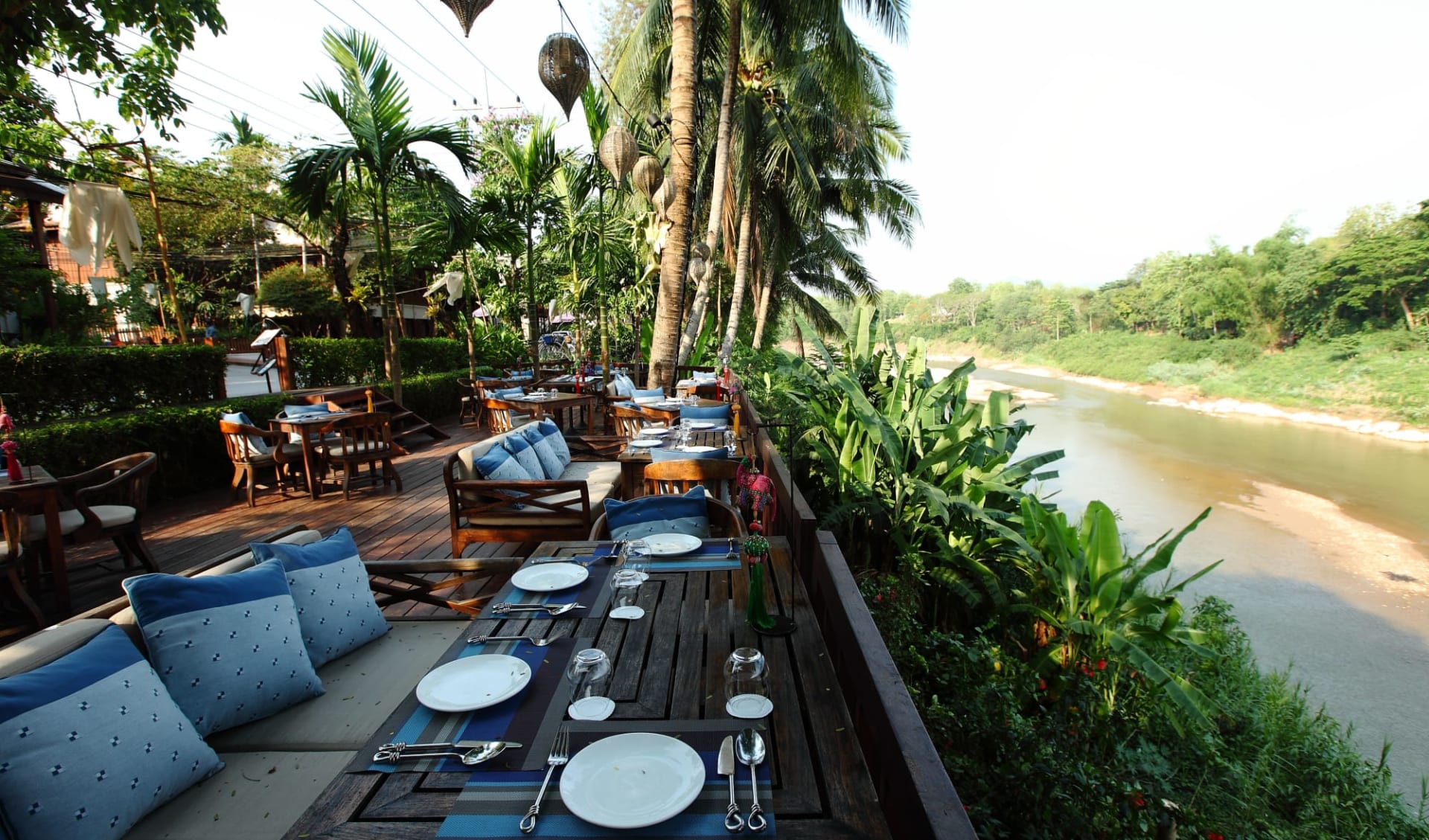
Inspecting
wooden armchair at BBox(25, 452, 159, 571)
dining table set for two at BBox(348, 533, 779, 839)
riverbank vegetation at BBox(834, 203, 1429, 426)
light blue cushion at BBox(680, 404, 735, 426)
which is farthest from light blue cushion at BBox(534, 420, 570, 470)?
riverbank vegetation at BBox(834, 203, 1429, 426)

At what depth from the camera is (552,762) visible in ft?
3.83

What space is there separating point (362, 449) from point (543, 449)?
2489 millimetres

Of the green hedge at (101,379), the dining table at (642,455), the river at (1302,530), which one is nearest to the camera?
the dining table at (642,455)

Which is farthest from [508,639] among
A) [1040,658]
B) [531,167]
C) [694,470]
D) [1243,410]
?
[1243,410]

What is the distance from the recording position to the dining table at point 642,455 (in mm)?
4121

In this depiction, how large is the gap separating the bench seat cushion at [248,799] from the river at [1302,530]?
917 centimetres

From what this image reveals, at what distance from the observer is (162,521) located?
4.94 m

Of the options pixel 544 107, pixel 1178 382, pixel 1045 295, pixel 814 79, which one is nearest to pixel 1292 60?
pixel 1045 295

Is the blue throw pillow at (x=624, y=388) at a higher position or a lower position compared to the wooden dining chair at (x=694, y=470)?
higher

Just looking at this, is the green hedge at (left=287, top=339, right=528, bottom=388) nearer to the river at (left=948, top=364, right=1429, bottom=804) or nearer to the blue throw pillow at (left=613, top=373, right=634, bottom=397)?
the blue throw pillow at (left=613, top=373, right=634, bottom=397)

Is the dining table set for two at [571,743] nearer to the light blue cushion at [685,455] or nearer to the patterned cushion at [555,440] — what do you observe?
the light blue cushion at [685,455]

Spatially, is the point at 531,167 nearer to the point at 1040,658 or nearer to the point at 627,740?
the point at 1040,658

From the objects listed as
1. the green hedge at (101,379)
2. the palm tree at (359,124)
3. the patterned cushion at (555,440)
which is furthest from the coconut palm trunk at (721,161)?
the green hedge at (101,379)

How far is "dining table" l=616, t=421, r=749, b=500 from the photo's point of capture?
4.12 metres
